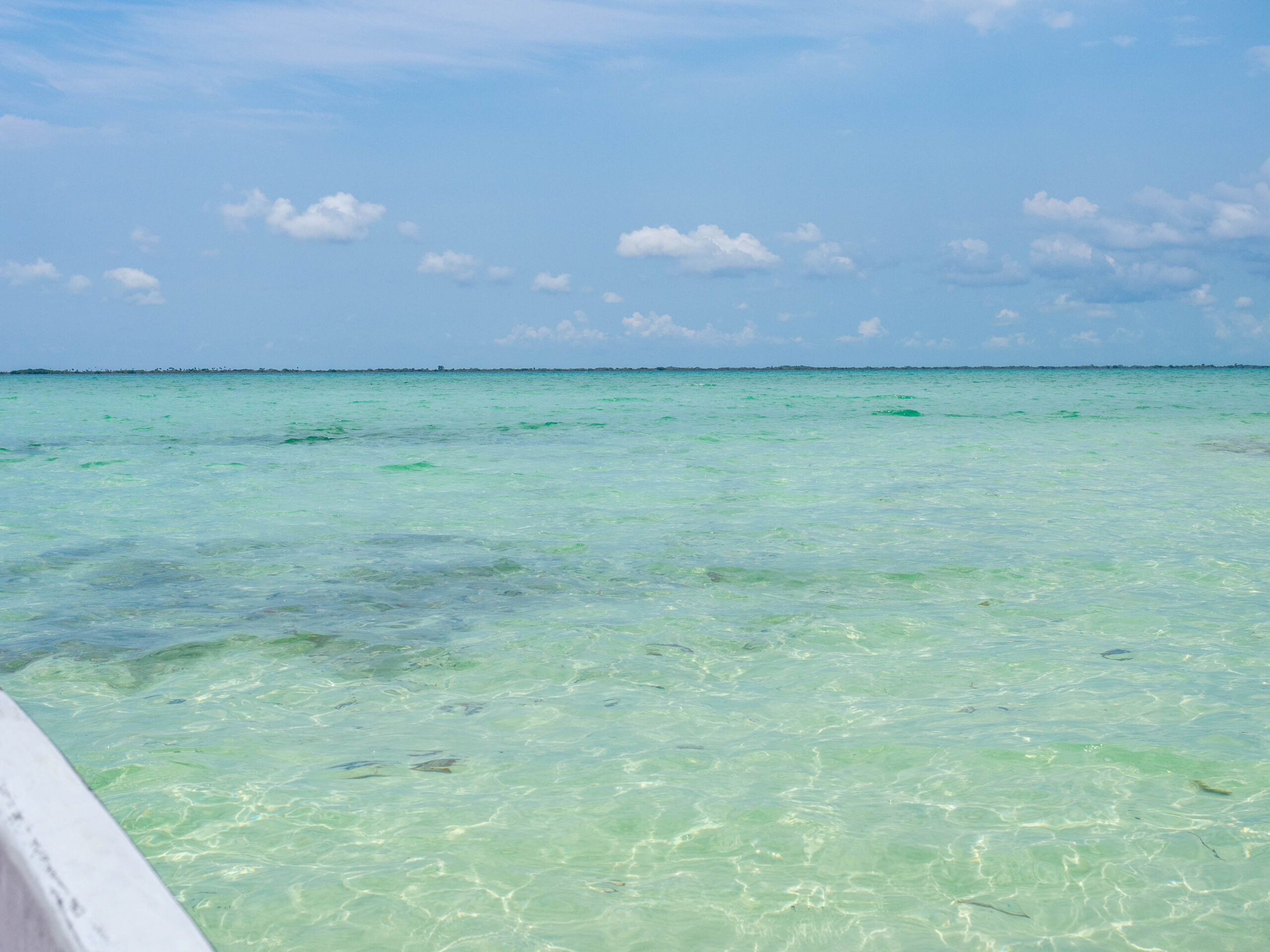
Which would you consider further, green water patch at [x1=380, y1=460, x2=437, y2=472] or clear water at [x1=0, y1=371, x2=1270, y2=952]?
green water patch at [x1=380, y1=460, x2=437, y2=472]

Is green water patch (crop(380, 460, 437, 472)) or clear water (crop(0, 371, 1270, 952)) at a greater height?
green water patch (crop(380, 460, 437, 472))

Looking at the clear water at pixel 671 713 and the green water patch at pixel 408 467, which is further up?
the green water patch at pixel 408 467

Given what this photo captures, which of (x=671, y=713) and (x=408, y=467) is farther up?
(x=408, y=467)

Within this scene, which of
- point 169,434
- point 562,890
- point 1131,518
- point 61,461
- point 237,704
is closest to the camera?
point 562,890

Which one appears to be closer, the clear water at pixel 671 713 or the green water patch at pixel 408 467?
the clear water at pixel 671 713

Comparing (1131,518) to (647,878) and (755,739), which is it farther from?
(647,878)

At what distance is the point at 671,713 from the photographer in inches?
231

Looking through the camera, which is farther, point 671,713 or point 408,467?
point 408,467

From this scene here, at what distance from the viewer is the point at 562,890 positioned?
405 centimetres

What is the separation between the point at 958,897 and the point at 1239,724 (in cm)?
269

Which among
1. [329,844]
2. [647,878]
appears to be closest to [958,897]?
[647,878]

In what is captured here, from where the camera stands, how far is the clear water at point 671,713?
398 centimetres

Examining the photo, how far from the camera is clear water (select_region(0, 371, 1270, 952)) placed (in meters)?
3.98

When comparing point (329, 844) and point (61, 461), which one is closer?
Result: point (329, 844)
